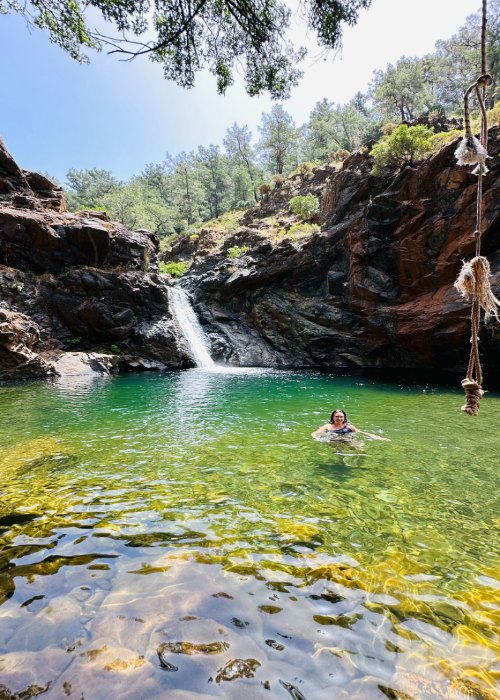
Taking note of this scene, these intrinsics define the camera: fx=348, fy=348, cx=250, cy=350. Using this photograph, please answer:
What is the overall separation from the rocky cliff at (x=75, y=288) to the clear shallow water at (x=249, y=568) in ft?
60.9

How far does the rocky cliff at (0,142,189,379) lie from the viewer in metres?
25.4

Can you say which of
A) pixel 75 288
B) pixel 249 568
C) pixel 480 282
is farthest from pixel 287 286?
pixel 249 568

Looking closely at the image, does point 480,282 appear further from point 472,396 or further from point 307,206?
point 307,206

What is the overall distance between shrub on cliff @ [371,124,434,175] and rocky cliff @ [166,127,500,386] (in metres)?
1.11

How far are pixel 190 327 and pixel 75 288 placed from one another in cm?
960

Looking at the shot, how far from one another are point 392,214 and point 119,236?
2214 cm

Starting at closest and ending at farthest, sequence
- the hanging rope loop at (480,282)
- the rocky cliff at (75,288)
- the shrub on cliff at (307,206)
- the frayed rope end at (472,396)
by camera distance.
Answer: the hanging rope loop at (480,282)
the frayed rope end at (472,396)
the rocky cliff at (75,288)
the shrub on cliff at (307,206)

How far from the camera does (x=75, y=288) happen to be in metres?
27.3

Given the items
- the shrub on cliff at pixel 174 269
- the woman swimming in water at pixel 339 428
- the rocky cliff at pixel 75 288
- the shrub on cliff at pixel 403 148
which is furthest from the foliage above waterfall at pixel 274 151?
the woman swimming in water at pixel 339 428

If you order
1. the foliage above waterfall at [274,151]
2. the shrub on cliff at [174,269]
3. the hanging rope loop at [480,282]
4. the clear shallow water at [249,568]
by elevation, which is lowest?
the clear shallow water at [249,568]

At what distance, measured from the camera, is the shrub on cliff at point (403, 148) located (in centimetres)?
2344

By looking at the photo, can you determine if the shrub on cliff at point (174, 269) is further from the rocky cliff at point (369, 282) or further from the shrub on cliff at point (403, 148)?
the shrub on cliff at point (403, 148)

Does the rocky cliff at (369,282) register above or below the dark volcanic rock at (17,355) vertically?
above

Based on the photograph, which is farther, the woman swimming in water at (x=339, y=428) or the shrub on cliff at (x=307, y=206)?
the shrub on cliff at (x=307, y=206)
